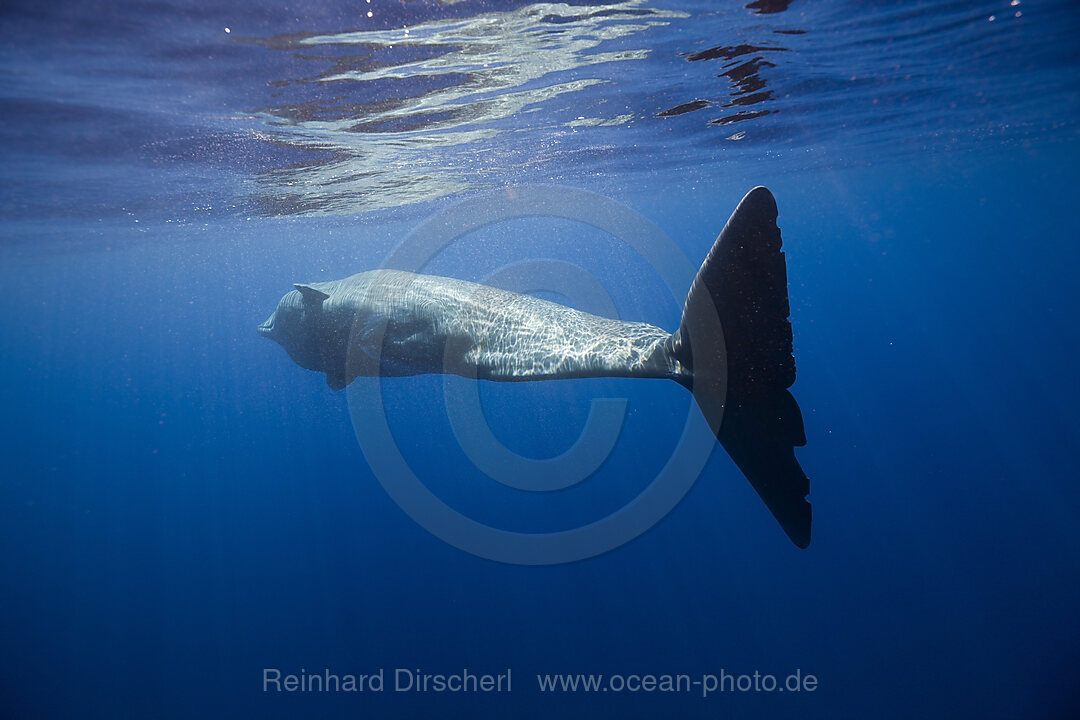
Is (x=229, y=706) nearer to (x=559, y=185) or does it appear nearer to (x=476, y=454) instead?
(x=476, y=454)

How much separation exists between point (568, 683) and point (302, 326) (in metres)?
14.5

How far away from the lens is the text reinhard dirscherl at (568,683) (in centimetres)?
1645

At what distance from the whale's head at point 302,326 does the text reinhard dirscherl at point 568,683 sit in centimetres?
1257

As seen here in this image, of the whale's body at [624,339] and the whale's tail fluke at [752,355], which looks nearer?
the whale's tail fluke at [752,355]

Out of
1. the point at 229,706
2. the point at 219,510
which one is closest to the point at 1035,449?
the point at 229,706

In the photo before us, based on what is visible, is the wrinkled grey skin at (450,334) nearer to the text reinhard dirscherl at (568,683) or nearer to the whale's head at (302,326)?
the whale's head at (302,326)

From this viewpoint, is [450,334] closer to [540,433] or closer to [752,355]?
[752,355]

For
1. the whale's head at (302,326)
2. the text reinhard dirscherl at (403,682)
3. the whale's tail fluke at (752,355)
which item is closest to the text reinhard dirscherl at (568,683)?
the text reinhard dirscherl at (403,682)

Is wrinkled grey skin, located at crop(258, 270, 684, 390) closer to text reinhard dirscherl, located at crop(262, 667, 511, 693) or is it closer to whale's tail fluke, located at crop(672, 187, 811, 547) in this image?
whale's tail fluke, located at crop(672, 187, 811, 547)

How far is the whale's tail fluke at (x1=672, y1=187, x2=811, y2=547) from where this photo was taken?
3.73 m

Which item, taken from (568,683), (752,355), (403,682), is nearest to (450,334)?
(752,355)

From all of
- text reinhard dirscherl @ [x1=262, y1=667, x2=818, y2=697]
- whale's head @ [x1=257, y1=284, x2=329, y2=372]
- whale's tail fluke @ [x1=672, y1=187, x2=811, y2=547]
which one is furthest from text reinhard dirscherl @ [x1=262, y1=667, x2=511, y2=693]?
whale's tail fluke @ [x1=672, y1=187, x2=811, y2=547]

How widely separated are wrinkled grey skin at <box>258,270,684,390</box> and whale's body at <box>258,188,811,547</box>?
2cm

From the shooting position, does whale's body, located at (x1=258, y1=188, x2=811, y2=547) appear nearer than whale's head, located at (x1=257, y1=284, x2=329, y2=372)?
Yes
